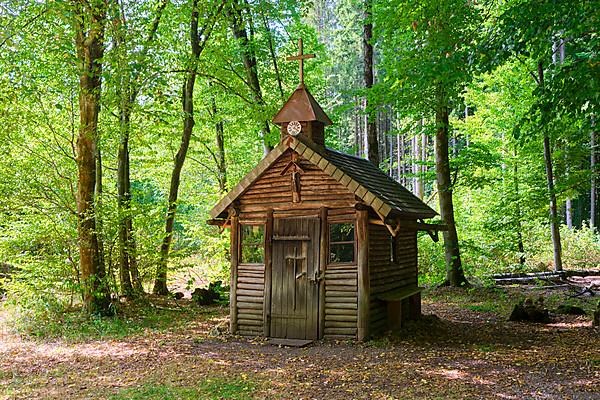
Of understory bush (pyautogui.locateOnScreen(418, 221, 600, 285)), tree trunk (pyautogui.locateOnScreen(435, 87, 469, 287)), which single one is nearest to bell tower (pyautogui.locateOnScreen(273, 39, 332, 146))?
tree trunk (pyautogui.locateOnScreen(435, 87, 469, 287))

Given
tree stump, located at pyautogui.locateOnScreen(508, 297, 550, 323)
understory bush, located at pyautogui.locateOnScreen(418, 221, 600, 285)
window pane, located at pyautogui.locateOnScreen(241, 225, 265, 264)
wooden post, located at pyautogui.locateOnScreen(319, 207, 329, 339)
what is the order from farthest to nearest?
understory bush, located at pyautogui.locateOnScreen(418, 221, 600, 285), tree stump, located at pyautogui.locateOnScreen(508, 297, 550, 323), window pane, located at pyautogui.locateOnScreen(241, 225, 265, 264), wooden post, located at pyautogui.locateOnScreen(319, 207, 329, 339)

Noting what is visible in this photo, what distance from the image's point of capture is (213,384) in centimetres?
798

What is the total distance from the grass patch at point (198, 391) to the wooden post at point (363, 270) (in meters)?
3.55

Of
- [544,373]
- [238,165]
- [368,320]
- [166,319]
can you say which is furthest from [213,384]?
[238,165]

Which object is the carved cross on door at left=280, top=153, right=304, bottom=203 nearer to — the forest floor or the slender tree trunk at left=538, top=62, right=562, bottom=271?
the forest floor

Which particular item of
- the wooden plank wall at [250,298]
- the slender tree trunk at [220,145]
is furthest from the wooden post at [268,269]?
the slender tree trunk at [220,145]

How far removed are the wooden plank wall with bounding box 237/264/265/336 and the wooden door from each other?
0.34 meters

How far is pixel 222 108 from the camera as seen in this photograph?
24453 millimetres

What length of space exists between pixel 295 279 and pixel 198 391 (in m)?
4.34

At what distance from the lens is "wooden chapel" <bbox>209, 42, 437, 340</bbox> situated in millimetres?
11125

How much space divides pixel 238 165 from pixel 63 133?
1064cm

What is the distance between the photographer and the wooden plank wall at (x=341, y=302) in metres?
11.1

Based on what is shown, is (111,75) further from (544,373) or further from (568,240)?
(568,240)

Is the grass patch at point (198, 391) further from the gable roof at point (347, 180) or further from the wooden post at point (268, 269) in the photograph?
the gable roof at point (347, 180)
